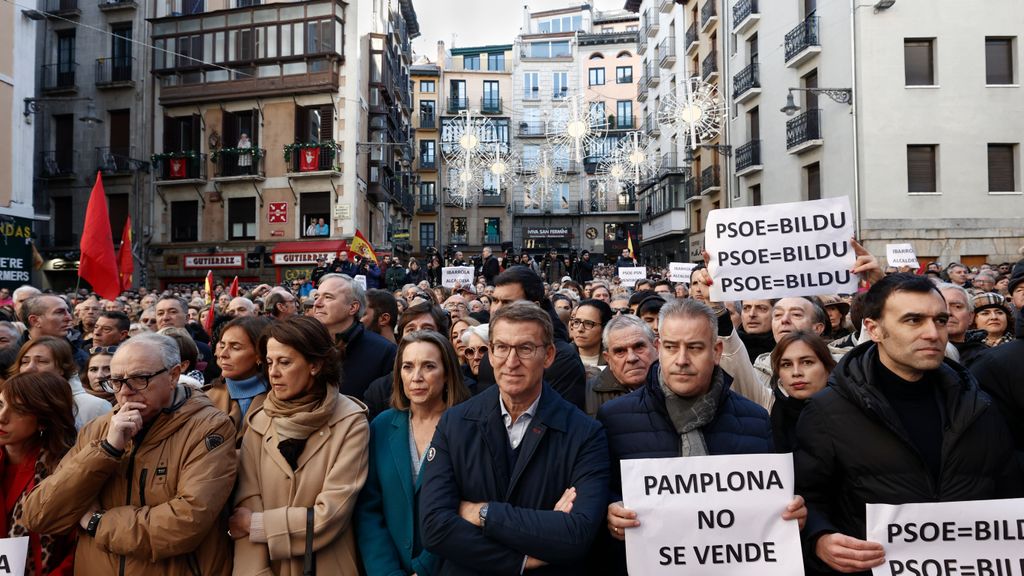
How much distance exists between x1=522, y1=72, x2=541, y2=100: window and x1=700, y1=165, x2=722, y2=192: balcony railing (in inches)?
912

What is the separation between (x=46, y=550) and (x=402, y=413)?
171cm

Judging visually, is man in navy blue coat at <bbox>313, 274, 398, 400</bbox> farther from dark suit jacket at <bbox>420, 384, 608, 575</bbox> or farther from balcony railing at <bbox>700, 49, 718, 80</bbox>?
balcony railing at <bbox>700, 49, 718, 80</bbox>

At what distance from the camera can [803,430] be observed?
3086mm

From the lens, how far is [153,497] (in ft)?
10.6

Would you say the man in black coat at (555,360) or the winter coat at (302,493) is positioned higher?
the man in black coat at (555,360)

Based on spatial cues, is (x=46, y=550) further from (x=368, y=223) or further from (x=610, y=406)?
(x=368, y=223)

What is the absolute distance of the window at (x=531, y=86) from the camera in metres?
53.1

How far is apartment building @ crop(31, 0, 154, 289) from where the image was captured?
29.1 metres

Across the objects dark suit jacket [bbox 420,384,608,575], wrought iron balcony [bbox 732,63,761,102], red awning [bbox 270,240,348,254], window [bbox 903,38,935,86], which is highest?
wrought iron balcony [bbox 732,63,761,102]

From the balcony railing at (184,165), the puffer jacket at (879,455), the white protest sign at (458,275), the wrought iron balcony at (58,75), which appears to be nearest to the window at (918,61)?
the white protest sign at (458,275)

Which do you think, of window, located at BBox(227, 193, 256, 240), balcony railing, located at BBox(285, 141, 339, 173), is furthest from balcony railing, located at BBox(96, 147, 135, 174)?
balcony railing, located at BBox(285, 141, 339, 173)

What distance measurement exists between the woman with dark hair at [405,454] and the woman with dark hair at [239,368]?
3.30 ft

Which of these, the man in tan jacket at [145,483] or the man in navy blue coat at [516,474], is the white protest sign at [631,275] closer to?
the man in navy blue coat at [516,474]

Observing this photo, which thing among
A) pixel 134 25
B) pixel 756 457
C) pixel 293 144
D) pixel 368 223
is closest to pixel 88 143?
pixel 134 25
